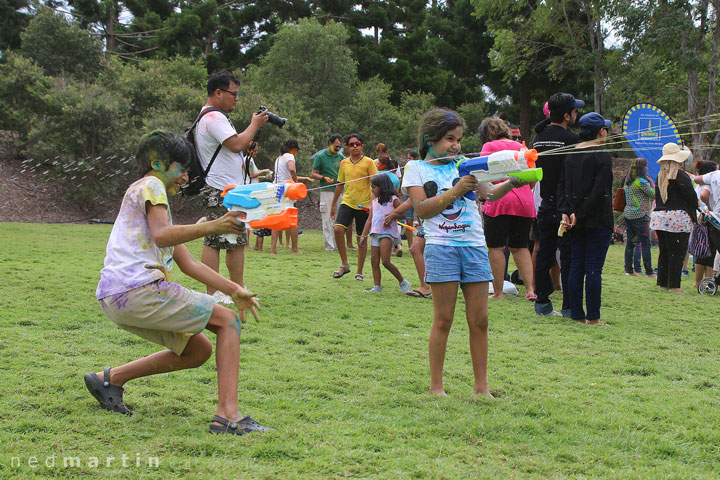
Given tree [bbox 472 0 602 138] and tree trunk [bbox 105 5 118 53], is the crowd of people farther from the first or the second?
tree trunk [bbox 105 5 118 53]

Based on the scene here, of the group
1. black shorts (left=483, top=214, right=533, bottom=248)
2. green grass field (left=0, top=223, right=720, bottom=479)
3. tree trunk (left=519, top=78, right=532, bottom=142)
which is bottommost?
green grass field (left=0, top=223, right=720, bottom=479)

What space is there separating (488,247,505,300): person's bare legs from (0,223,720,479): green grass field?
1.98 ft

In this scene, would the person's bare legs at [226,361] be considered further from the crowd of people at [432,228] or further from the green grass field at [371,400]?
the green grass field at [371,400]

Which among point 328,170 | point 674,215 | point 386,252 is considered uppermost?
point 328,170

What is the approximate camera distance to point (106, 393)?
11.4ft

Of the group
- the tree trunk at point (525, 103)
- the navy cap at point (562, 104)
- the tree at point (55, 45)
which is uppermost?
the tree at point (55, 45)

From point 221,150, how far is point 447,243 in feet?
9.39

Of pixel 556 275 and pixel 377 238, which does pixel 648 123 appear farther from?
pixel 377 238

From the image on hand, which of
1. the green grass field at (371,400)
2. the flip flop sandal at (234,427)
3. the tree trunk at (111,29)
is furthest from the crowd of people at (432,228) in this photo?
the tree trunk at (111,29)

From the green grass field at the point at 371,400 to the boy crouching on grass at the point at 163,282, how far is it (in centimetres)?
38

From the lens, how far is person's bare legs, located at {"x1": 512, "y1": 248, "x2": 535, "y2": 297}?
7.46m

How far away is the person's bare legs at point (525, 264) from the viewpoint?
7.46 metres

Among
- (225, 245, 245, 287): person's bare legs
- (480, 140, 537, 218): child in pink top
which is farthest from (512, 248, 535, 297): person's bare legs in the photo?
(225, 245, 245, 287): person's bare legs

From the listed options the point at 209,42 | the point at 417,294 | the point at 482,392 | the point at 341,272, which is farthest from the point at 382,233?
the point at 209,42
